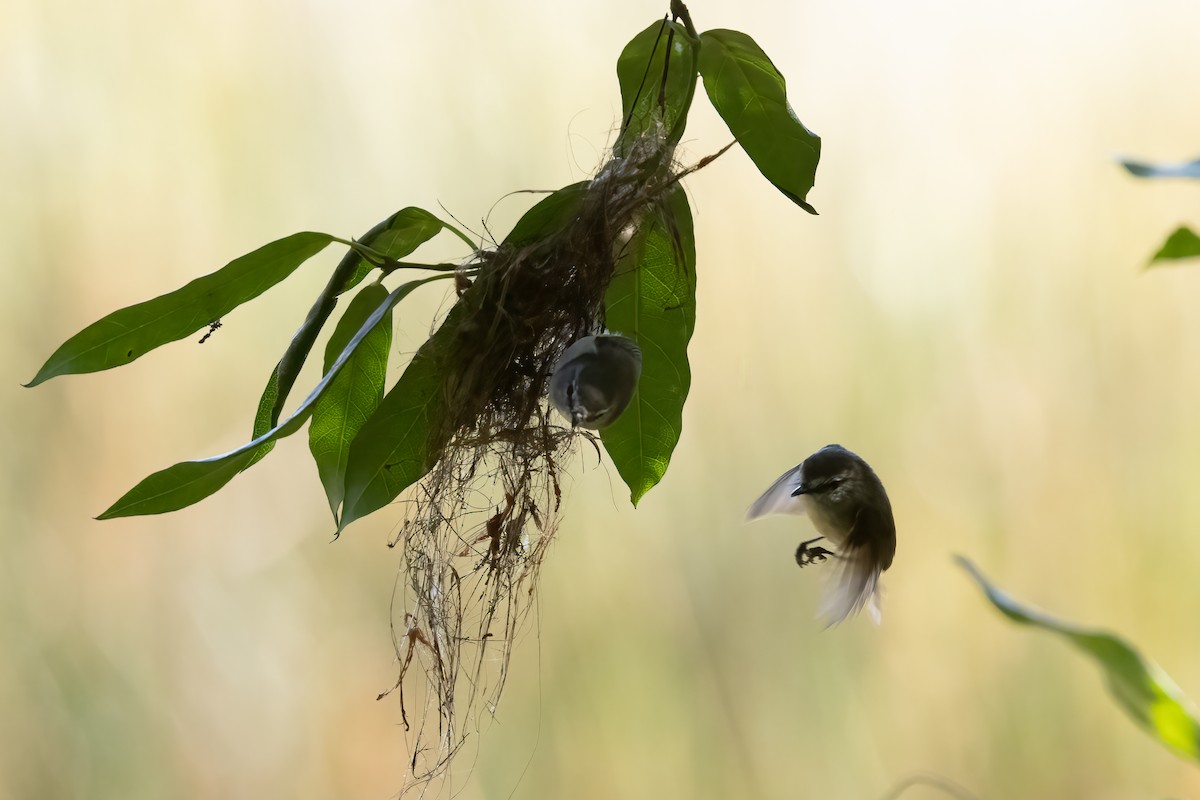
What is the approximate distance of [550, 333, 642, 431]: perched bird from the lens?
1.99ft

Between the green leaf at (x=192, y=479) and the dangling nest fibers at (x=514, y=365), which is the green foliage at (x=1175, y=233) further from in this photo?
the green leaf at (x=192, y=479)

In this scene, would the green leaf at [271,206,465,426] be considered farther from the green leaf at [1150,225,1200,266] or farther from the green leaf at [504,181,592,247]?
the green leaf at [1150,225,1200,266]

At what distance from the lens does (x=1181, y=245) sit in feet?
1.55

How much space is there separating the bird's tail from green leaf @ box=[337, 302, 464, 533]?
12.6 inches

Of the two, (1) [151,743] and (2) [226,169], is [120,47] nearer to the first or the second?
(2) [226,169]

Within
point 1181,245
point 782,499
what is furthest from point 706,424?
point 1181,245

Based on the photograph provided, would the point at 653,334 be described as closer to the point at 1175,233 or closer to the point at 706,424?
the point at 1175,233

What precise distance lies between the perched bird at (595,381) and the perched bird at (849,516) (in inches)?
7.0

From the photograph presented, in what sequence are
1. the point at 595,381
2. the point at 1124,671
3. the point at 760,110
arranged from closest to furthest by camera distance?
the point at 1124,671
the point at 595,381
the point at 760,110

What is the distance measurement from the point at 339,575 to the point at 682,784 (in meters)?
0.53

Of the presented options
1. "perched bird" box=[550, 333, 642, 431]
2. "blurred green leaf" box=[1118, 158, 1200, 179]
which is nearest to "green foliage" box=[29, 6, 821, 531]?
"perched bird" box=[550, 333, 642, 431]

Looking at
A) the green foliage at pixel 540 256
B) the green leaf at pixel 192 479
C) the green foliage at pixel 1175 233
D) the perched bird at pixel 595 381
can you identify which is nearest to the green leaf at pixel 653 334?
the green foliage at pixel 540 256

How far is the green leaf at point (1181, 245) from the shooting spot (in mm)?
473

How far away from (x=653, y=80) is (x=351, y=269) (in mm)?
267
